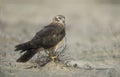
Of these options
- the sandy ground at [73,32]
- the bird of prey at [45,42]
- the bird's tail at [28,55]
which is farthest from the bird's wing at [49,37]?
the sandy ground at [73,32]

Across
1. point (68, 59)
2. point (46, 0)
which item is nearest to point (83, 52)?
point (68, 59)

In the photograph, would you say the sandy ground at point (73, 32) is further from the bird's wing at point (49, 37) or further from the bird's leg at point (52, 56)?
the bird's wing at point (49, 37)

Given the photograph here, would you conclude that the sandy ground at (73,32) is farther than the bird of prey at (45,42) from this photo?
Yes

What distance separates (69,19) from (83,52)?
2559 mm

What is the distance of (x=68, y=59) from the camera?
10.2m

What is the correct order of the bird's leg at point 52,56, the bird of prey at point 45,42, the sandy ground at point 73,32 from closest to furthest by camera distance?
the bird of prey at point 45,42 < the sandy ground at point 73,32 < the bird's leg at point 52,56

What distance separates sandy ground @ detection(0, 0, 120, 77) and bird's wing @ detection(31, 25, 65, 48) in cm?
33

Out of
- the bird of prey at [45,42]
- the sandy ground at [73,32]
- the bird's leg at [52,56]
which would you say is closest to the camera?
the bird of prey at [45,42]

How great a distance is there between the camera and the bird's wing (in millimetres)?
9805

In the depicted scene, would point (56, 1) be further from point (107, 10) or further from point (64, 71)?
point (64, 71)

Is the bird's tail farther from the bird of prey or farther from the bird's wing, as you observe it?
the bird's wing

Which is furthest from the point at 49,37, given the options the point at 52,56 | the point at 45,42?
the point at 52,56

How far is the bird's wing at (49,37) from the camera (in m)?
9.80

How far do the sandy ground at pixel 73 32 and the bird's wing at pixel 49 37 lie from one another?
12.9 inches
